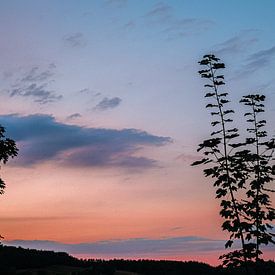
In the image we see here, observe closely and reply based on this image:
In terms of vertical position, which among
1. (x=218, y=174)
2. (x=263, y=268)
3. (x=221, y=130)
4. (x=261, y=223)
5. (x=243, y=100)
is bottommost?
(x=263, y=268)

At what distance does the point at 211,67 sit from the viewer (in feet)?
79.6

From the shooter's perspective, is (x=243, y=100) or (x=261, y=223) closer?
(x=261, y=223)

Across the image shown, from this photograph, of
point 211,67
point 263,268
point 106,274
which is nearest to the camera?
point 263,268

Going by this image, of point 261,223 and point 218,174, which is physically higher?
point 218,174

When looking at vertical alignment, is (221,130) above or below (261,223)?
above

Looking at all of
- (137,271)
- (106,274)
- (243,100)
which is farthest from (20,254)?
(243,100)

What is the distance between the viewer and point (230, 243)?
2231 centimetres

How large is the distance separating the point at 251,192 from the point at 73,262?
317 ft

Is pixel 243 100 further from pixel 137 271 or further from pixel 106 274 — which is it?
pixel 137 271

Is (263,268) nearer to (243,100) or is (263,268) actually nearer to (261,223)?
(261,223)

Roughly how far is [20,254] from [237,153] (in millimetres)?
83350

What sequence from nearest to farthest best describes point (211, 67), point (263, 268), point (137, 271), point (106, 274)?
point (263, 268) → point (211, 67) → point (106, 274) → point (137, 271)

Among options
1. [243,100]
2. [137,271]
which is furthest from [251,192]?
[137,271]

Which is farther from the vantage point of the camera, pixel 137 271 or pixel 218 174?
pixel 137 271
